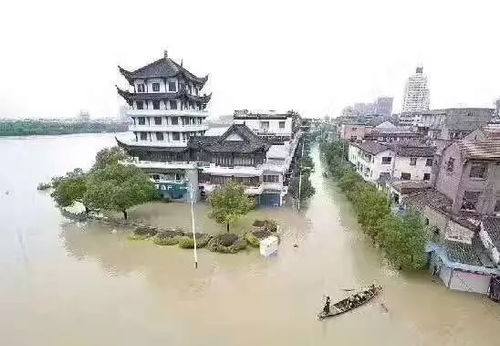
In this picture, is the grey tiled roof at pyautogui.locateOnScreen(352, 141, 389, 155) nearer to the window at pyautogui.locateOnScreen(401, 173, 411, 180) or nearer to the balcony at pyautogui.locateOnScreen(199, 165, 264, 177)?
the window at pyautogui.locateOnScreen(401, 173, 411, 180)

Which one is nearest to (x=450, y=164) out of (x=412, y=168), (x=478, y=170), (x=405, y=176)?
(x=478, y=170)

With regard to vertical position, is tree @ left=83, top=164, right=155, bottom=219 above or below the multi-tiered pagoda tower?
below

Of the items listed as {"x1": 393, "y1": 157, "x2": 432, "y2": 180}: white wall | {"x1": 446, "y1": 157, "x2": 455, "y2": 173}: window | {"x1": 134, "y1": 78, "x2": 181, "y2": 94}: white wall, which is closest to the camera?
{"x1": 446, "y1": 157, "x2": 455, "y2": 173}: window

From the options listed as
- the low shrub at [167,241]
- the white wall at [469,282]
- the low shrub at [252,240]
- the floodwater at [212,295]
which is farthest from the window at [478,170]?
the low shrub at [167,241]

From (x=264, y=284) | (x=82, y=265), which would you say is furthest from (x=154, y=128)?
(x=264, y=284)

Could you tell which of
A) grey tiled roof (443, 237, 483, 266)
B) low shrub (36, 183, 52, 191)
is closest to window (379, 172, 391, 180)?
grey tiled roof (443, 237, 483, 266)

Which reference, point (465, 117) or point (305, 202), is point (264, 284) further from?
point (465, 117)

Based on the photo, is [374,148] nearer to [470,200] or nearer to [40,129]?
[470,200]
